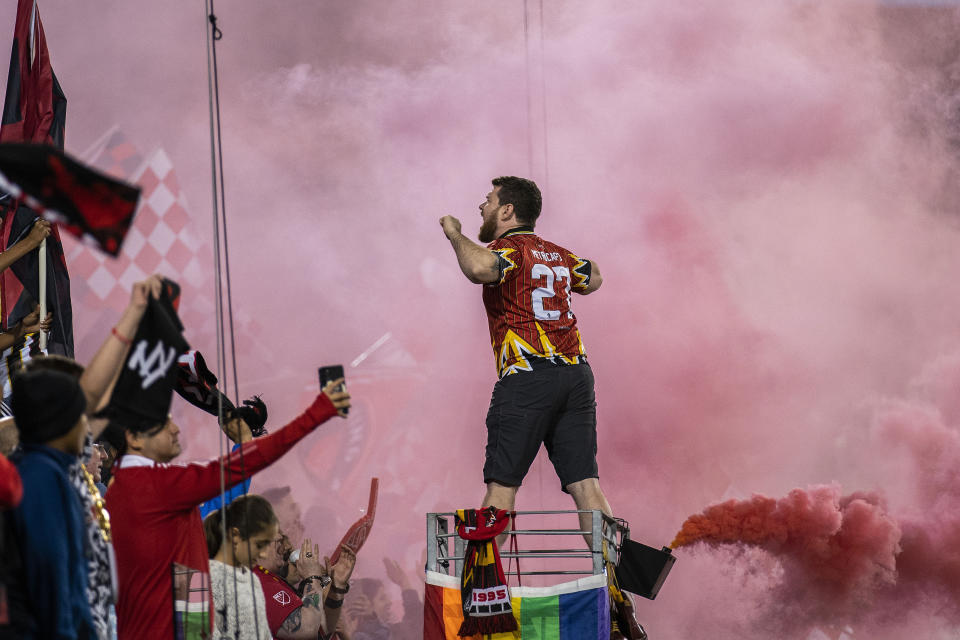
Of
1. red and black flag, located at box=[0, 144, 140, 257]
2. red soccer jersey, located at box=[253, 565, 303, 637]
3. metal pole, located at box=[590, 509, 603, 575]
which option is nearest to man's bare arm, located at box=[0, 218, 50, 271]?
red soccer jersey, located at box=[253, 565, 303, 637]

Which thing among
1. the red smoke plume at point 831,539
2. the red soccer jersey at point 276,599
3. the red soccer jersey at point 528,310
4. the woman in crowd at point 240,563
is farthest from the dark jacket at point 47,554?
the red smoke plume at point 831,539

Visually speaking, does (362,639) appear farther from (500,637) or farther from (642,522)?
(500,637)

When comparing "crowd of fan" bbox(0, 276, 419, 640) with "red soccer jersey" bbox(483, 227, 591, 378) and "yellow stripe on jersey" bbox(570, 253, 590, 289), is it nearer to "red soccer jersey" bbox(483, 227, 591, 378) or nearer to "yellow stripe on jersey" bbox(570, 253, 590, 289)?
"red soccer jersey" bbox(483, 227, 591, 378)

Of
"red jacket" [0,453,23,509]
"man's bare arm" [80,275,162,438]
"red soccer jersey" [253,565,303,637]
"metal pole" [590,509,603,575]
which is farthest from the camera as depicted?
"red soccer jersey" [253,565,303,637]

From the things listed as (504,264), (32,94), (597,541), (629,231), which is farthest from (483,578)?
(629,231)

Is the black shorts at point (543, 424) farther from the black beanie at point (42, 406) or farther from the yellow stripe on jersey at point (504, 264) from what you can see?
the black beanie at point (42, 406)

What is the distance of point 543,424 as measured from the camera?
4.54m

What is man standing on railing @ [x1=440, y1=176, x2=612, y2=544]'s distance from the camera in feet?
14.7

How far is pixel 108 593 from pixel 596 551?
2003 millimetres

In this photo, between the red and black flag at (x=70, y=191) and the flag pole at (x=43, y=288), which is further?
the flag pole at (x=43, y=288)

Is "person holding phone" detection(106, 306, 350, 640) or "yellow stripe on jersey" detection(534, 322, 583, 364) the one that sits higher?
"yellow stripe on jersey" detection(534, 322, 583, 364)

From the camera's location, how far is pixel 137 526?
125 inches

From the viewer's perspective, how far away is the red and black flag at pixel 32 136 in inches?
216

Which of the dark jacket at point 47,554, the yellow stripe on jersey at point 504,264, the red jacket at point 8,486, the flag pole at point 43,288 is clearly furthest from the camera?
the flag pole at point 43,288
